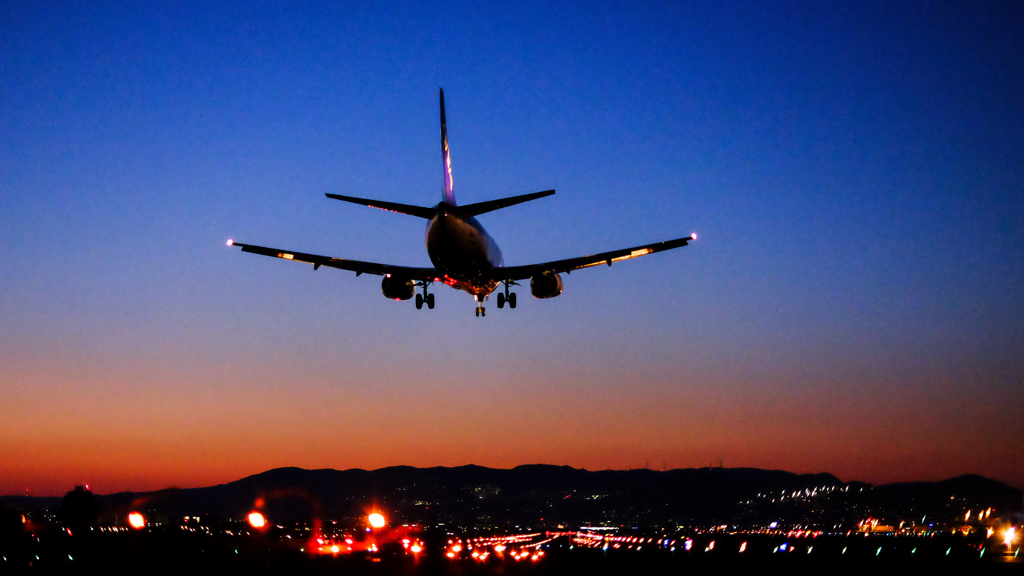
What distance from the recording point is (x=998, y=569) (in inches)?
1533

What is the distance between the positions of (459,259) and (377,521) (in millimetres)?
23370

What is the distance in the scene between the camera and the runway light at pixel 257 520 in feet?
75.1

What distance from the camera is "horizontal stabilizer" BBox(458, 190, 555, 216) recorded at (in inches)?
1663

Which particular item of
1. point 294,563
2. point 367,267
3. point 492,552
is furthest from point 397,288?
point 294,563

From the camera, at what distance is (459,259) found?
45250 millimetres

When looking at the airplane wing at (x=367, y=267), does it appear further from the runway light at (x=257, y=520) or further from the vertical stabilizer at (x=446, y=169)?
the runway light at (x=257, y=520)

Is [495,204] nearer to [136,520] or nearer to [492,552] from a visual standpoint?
[492,552]

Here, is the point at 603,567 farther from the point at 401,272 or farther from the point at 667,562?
the point at 401,272

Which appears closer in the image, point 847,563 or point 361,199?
point 361,199

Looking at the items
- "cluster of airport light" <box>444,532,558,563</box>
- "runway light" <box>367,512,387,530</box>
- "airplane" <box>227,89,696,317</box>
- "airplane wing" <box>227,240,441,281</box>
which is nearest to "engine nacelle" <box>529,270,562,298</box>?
"airplane" <box>227,89,696,317</box>

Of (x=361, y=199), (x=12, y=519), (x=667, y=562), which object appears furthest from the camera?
(x=667, y=562)

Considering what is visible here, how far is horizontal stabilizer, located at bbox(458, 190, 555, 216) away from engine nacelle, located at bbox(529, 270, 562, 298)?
7112 mm

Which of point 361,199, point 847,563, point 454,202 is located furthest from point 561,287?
point 847,563

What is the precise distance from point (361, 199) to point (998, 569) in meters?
36.9
